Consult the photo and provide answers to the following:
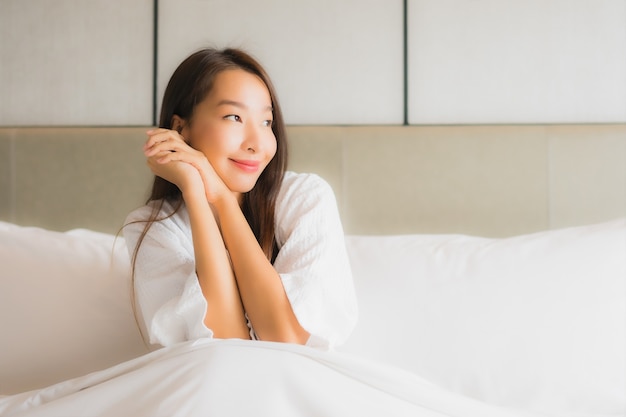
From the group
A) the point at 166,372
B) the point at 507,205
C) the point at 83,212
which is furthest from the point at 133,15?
the point at 166,372

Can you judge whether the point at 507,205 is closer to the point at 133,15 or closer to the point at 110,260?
the point at 110,260

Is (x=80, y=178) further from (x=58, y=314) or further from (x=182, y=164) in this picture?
(x=182, y=164)

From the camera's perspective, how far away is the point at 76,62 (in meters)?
2.12

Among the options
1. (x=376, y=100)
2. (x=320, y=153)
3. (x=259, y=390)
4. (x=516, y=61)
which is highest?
(x=516, y=61)

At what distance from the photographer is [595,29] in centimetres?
201

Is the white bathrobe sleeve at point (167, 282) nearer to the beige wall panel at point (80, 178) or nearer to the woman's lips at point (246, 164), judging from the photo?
the woman's lips at point (246, 164)

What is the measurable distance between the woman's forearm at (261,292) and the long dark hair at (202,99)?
0.50ft

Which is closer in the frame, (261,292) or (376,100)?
(261,292)

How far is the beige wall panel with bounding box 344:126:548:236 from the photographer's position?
6.52 feet

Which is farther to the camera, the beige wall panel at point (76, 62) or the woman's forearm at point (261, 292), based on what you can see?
the beige wall panel at point (76, 62)

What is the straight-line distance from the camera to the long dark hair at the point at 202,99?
159 centimetres

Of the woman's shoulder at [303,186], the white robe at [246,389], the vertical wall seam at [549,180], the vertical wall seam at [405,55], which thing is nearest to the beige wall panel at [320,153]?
the vertical wall seam at [405,55]

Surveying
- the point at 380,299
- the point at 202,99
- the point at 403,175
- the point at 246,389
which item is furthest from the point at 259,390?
the point at 403,175

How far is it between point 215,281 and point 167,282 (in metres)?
0.12
